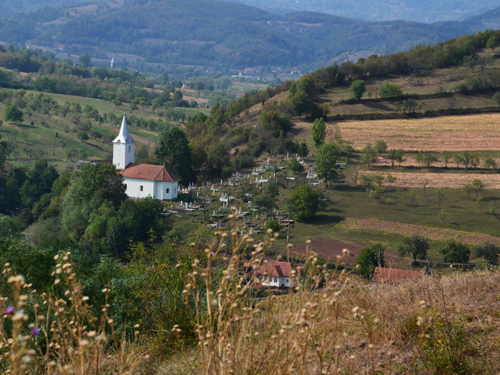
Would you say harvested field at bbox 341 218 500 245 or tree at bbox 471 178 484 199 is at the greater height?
tree at bbox 471 178 484 199

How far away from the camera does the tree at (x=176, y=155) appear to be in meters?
59.1

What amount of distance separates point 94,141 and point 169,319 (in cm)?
9028

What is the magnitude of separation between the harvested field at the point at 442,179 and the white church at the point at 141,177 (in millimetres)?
20445

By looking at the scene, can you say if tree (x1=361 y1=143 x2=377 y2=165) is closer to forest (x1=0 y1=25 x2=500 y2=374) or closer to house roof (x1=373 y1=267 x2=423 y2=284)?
forest (x1=0 y1=25 x2=500 y2=374)

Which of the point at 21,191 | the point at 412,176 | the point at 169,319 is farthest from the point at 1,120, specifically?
the point at 169,319

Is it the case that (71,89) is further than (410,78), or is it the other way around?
(71,89)

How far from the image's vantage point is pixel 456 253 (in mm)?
33375

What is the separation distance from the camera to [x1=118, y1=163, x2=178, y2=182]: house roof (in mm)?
53312

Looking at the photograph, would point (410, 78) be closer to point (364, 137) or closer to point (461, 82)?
point (461, 82)

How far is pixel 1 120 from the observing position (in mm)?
92750

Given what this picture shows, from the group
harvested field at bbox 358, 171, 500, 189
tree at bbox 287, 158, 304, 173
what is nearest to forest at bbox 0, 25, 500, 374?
harvested field at bbox 358, 171, 500, 189

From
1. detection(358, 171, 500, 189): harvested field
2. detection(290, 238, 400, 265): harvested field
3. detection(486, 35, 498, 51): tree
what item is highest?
detection(486, 35, 498, 51): tree

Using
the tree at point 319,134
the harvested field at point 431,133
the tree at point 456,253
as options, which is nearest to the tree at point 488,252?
the tree at point 456,253

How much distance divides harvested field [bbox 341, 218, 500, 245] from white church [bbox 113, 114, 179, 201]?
1787 cm
